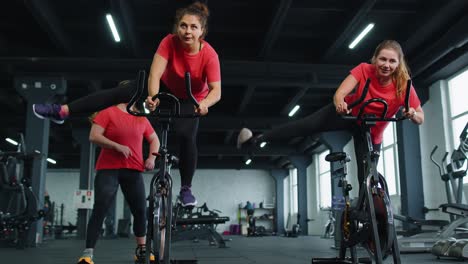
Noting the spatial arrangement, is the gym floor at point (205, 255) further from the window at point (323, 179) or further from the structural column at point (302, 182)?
the structural column at point (302, 182)

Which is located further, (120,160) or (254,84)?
(254,84)

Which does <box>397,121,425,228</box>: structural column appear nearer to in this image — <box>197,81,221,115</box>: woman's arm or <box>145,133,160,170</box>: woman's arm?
<box>145,133,160,170</box>: woman's arm

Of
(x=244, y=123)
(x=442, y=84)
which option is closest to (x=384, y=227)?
(x=442, y=84)

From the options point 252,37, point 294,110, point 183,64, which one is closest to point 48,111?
point 183,64

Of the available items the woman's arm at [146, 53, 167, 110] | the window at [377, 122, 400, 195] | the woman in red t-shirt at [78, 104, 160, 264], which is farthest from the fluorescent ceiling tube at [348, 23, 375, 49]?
the woman's arm at [146, 53, 167, 110]

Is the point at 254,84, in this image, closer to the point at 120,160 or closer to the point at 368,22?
the point at 368,22

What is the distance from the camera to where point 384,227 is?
8.28 feet

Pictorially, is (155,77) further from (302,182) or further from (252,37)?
(302,182)

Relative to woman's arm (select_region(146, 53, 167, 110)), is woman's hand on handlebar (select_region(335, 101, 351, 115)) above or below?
below

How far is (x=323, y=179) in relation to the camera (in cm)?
1711

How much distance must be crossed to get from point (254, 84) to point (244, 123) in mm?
3578

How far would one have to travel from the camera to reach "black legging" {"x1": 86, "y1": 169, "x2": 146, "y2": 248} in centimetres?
302

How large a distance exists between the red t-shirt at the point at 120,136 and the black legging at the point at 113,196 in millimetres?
56

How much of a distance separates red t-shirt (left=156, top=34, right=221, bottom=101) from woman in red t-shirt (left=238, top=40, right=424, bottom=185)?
750mm
